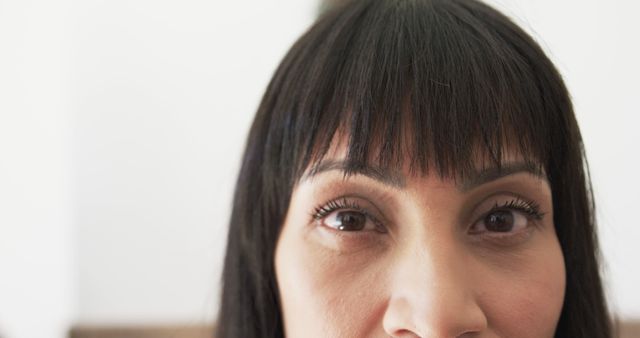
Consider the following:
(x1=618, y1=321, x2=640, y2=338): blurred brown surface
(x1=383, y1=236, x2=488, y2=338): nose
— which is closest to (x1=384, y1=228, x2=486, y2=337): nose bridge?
(x1=383, y1=236, x2=488, y2=338): nose

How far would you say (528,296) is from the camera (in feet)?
2.21

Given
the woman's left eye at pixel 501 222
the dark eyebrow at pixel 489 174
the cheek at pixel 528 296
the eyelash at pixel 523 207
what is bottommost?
the cheek at pixel 528 296

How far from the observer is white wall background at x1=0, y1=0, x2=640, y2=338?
150 centimetres

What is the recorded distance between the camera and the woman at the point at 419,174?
650 mm

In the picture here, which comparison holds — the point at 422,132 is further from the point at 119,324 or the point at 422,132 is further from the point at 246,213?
the point at 119,324

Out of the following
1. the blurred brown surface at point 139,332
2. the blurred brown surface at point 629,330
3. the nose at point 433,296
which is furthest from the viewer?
the blurred brown surface at point 139,332

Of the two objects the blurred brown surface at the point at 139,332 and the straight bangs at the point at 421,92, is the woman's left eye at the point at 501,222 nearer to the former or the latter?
the straight bangs at the point at 421,92

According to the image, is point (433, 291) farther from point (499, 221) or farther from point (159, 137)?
point (159, 137)

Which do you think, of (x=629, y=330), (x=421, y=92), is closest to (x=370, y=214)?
(x=421, y=92)

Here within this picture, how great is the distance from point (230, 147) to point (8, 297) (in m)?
0.56

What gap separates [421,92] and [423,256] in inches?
6.0

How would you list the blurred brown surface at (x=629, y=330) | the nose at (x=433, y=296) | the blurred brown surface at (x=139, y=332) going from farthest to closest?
the blurred brown surface at (x=139, y=332)
the blurred brown surface at (x=629, y=330)
the nose at (x=433, y=296)

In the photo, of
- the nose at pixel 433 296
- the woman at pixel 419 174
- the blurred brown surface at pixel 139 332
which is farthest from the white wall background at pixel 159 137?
the nose at pixel 433 296

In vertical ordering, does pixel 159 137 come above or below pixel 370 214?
above
